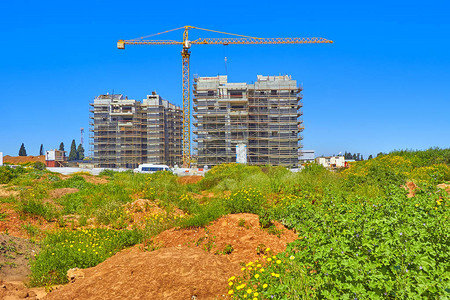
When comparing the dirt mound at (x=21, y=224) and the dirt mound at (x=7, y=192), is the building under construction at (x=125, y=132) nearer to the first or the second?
the dirt mound at (x=7, y=192)

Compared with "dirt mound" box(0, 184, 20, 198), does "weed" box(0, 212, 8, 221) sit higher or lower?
lower

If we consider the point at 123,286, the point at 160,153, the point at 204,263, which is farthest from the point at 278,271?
the point at 160,153

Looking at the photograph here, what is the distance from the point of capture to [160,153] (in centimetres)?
7431

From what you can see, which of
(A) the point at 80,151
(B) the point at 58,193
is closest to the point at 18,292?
(B) the point at 58,193

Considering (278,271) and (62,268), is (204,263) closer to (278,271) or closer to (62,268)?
(278,271)

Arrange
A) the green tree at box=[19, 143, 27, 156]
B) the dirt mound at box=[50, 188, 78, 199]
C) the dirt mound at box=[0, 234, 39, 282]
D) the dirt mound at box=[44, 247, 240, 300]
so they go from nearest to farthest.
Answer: the dirt mound at box=[44, 247, 240, 300] < the dirt mound at box=[0, 234, 39, 282] < the dirt mound at box=[50, 188, 78, 199] < the green tree at box=[19, 143, 27, 156]

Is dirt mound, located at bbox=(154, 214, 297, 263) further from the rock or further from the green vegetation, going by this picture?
the rock

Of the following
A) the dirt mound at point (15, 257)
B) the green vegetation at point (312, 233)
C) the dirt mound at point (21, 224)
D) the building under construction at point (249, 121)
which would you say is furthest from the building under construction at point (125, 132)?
the dirt mound at point (15, 257)

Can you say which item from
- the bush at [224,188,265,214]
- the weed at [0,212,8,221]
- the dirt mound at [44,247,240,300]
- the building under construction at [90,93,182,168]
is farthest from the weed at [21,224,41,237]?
the building under construction at [90,93,182,168]

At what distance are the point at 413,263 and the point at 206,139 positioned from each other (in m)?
59.4

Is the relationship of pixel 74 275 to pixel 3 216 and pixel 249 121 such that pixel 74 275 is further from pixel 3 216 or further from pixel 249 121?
pixel 249 121

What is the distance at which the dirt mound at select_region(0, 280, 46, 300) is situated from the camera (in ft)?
17.7

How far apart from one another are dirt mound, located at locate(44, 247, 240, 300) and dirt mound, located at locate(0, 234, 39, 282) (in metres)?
2.23

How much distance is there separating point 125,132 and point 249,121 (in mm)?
33099
